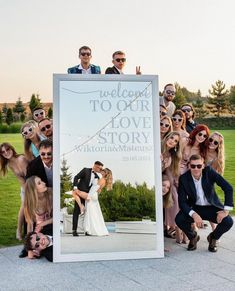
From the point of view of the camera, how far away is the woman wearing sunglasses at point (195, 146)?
5.55 m

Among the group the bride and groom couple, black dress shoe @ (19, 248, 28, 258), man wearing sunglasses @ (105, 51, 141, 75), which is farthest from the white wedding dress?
man wearing sunglasses @ (105, 51, 141, 75)

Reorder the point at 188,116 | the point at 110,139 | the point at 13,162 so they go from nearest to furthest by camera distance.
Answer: the point at 110,139 < the point at 13,162 < the point at 188,116

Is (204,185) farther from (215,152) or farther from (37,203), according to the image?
(37,203)

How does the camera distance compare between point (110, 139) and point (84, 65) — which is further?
point (84, 65)

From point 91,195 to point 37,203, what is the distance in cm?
63

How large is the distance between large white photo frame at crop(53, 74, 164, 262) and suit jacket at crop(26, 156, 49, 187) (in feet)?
1.24

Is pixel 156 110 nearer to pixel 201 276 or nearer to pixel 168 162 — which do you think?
pixel 168 162

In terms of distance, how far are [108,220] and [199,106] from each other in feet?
93.5

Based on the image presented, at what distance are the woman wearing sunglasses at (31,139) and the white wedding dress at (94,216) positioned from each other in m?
1.10

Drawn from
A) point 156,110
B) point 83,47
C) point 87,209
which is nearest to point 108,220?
point 87,209

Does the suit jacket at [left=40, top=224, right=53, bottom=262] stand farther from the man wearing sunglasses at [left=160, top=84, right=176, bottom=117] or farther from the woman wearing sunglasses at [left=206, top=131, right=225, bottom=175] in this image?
the man wearing sunglasses at [left=160, top=84, right=176, bottom=117]

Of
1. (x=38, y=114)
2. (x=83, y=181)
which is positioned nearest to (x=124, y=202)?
(x=83, y=181)

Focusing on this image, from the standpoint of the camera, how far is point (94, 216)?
475cm

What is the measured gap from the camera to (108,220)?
4770 mm
